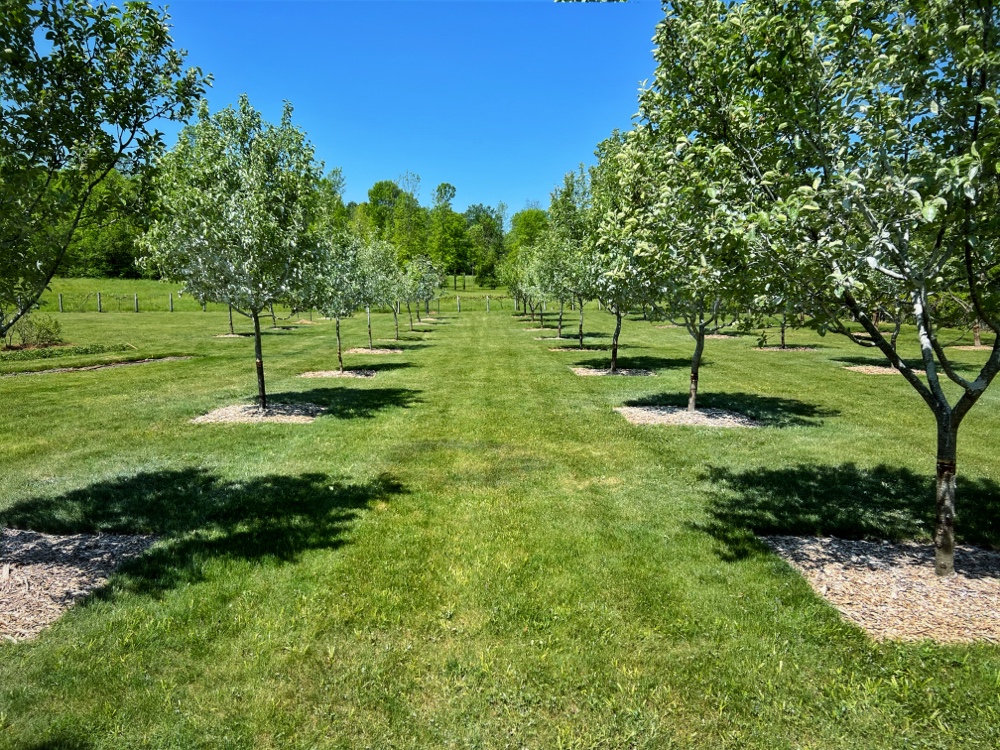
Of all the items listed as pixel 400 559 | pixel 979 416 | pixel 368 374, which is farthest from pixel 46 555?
pixel 979 416

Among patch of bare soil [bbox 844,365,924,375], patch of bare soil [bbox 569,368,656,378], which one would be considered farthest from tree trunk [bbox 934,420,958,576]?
patch of bare soil [bbox 844,365,924,375]

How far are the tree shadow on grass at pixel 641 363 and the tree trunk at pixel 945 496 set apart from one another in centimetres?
1556

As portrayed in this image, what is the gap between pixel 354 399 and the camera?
1532 cm

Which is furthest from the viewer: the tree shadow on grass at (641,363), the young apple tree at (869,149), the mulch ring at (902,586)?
the tree shadow on grass at (641,363)

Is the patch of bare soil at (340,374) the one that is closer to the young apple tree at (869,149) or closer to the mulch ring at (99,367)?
the mulch ring at (99,367)

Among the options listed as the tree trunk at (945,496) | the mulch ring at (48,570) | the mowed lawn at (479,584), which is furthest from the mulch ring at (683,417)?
the mulch ring at (48,570)

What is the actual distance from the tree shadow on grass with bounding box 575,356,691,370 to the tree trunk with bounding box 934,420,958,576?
612 inches

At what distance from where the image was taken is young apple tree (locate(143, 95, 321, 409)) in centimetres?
1165

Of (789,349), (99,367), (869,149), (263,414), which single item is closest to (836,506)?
(869,149)

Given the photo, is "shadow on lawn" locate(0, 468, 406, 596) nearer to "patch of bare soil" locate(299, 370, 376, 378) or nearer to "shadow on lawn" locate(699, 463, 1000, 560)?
"shadow on lawn" locate(699, 463, 1000, 560)

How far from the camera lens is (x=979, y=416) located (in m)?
13.4

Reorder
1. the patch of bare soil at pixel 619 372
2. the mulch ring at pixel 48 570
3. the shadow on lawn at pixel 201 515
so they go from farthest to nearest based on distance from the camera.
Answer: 1. the patch of bare soil at pixel 619 372
2. the shadow on lawn at pixel 201 515
3. the mulch ring at pixel 48 570

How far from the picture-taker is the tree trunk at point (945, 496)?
5566 millimetres

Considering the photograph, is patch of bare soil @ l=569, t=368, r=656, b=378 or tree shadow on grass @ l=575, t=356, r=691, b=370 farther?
tree shadow on grass @ l=575, t=356, r=691, b=370
